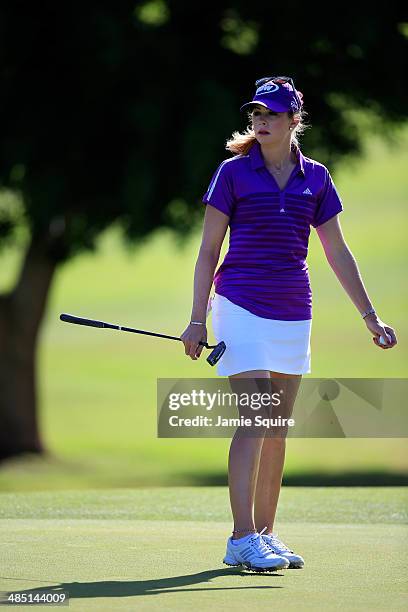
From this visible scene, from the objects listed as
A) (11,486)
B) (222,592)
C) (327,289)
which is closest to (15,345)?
(11,486)

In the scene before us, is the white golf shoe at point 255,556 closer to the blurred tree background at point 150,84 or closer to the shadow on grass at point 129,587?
the shadow on grass at point 129,587

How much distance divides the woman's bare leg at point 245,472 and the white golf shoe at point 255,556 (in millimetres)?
64

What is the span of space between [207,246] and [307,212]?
0.45 meters

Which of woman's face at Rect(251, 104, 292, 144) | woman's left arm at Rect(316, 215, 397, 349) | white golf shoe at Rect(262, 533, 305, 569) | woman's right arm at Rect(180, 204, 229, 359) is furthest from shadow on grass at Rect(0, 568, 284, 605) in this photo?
woman's face at Rect(251, 104, 292, 144)

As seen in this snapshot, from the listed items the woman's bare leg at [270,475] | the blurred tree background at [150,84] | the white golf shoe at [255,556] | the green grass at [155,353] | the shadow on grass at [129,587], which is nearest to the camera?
the shadow on grass at [129,587]

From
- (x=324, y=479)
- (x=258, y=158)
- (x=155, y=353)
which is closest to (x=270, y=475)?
(x=258, y=158)

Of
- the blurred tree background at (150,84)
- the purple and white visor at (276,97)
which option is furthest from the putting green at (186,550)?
the blurred tree background at (150,84)

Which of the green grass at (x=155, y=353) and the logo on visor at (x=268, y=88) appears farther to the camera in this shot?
the green grass at (x=155, y=353)

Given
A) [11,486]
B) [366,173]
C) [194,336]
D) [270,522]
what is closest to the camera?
[194,336]

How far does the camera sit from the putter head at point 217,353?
196 inches

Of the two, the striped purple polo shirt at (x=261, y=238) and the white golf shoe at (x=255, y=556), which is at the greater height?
the striped purple polo shirt at (x=261, y=238)

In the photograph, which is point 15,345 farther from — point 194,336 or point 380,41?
point 194,336

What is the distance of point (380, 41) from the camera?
13.4m

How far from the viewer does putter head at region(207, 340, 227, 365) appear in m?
4.99
